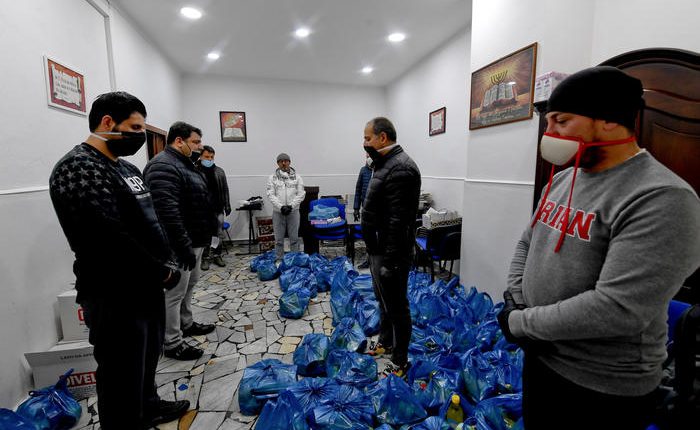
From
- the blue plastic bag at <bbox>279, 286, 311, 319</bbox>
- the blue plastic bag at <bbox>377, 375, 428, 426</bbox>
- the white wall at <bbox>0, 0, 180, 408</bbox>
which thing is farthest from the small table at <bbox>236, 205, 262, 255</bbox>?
the blue plastic bag at <bbox>377, 375, 428, 426</bbox>

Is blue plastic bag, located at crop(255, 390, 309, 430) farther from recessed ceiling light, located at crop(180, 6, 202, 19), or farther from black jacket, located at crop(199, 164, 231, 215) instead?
recessed ceiling light, located at crop(180, 6, 202, 19)

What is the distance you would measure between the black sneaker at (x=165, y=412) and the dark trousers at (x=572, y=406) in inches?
68.0

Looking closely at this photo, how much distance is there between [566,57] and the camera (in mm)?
2176

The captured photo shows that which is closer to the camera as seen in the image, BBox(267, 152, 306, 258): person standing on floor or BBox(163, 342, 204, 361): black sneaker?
BBox(163, 342, 204, 361): black sneaker

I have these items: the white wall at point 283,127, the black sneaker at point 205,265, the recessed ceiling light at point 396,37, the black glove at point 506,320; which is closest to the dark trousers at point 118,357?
the black glove at point 506,320

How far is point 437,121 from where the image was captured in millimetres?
4590

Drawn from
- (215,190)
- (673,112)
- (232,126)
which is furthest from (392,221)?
(232,126)

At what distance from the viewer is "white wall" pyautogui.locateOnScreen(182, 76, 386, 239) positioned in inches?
219

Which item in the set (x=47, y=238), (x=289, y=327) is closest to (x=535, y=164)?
(x=289, y=327)

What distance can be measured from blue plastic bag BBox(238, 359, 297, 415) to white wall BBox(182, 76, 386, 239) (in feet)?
14.4

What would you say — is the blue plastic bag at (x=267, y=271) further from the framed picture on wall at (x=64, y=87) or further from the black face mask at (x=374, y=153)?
the black face mask at (x=374, y=153)

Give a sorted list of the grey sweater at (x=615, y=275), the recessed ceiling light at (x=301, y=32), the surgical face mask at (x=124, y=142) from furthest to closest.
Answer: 1. the recessed ceiling light at (x=301, y=32)
2. the surgical face mask at (x=124, y=142)
3. the grey sweater at (x=615, y=275)

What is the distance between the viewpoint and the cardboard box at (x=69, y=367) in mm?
1770

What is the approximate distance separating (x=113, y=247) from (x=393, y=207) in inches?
52.0
